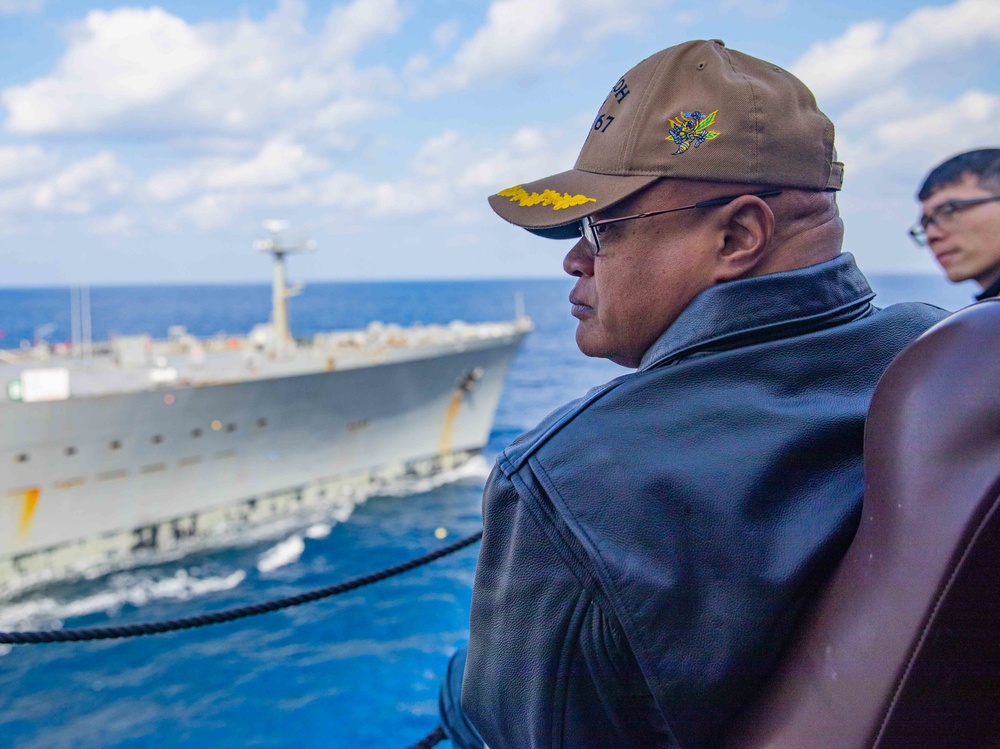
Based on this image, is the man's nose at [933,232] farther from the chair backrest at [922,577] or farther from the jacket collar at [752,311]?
the chair backrest at [922,577]

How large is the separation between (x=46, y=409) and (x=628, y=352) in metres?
18.9

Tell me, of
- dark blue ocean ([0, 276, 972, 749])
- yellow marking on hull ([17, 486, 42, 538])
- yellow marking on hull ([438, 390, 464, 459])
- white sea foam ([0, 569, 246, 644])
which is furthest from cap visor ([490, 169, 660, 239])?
yellow marking on hull ([438, 390, 464, 459])

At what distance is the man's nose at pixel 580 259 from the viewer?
59.2 inches

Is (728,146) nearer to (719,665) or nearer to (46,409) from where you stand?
(719,665)

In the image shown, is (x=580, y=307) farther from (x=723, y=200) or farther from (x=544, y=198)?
(x=723, y=200)

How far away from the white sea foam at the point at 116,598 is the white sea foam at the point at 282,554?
70cm

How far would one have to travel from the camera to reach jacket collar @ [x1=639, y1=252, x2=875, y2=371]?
1191mm

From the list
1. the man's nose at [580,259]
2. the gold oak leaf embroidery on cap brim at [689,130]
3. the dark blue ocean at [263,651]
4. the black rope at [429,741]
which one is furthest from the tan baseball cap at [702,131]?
the dark blue ocean at [263,651]

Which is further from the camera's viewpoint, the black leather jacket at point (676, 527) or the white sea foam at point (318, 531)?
the white sea foam at point (318, 531)

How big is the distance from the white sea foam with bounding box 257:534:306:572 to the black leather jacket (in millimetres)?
19948

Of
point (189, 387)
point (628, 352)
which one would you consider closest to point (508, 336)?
point (189, 387)

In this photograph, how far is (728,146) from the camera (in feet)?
4.17

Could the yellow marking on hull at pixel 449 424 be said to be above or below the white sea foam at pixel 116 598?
above

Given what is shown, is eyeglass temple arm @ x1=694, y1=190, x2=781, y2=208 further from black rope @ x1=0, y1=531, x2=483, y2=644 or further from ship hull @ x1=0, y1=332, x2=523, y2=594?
ship hull @ x1=0, y1=332, x2=523, y2=594
